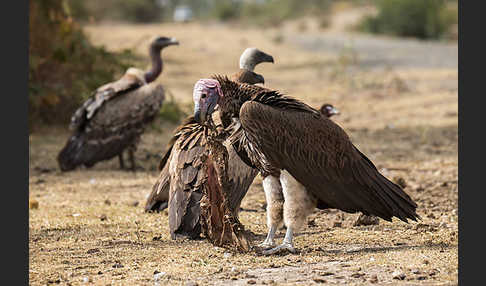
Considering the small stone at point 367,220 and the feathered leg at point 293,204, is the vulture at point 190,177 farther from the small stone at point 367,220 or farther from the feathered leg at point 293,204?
the small stone at point 367,220

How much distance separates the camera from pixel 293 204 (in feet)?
17.4

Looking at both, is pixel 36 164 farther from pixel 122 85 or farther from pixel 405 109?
pixel 405 109

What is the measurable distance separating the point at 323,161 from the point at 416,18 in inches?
1144

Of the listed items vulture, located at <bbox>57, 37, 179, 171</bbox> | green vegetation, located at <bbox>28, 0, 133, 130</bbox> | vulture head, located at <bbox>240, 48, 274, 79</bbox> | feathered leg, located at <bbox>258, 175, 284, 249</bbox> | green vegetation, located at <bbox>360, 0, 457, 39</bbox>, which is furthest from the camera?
green vegetation, located at <bbox>360, 0, 457, 39</bbox>

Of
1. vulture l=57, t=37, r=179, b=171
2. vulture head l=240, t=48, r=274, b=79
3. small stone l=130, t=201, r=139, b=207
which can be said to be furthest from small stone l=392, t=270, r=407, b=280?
vulture l=57, t=37, r=179, b=171

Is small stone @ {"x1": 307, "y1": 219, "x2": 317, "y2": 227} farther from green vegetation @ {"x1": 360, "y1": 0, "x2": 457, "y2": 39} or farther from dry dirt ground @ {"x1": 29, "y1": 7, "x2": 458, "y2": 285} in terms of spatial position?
green vegetation @ {"x1": 360, "y1": 0, "x2": 457, "y2": 39}

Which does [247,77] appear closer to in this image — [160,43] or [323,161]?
[323,161]

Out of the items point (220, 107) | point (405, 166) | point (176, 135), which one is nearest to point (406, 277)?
point (220, 107)

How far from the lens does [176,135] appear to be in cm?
656

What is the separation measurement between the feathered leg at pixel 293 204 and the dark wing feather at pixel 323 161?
8 cm

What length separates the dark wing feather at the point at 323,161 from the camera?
16.4ft

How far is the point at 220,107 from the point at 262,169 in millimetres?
528

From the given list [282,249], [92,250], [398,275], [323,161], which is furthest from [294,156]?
[92,250]

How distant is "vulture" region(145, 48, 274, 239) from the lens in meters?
5.68
